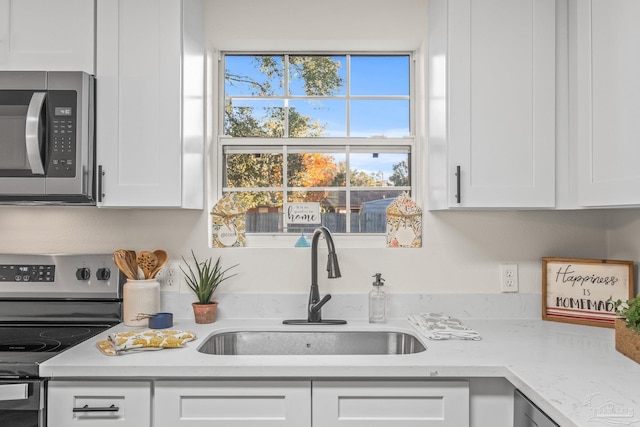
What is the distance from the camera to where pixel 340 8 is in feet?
7.16

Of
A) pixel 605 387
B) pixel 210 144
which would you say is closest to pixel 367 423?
pixel 605 387

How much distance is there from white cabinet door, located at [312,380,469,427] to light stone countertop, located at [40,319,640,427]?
0.15 feet

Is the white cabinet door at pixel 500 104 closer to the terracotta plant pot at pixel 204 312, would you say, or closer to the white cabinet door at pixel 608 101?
the white cabinet door at pixel 608 101

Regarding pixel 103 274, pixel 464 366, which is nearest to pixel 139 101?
pixel 103 274

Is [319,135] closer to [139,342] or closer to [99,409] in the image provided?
[139,342]

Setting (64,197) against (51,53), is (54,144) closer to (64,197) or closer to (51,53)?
(64,197)

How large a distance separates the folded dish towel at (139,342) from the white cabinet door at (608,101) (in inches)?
59.6

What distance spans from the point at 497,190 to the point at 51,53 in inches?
69.5

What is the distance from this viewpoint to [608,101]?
161 cm

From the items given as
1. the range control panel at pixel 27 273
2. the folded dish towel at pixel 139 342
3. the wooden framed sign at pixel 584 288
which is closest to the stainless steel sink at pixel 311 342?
the folded dish towel at pixel 139 342

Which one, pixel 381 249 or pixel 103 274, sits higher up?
pixel 381 249

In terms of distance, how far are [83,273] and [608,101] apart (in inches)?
82.3

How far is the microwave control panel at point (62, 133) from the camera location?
5.79ft

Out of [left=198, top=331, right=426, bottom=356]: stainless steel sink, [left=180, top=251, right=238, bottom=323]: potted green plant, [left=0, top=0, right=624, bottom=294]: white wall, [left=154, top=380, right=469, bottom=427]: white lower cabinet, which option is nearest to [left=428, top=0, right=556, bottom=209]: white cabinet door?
[left=0, top=0, right=624, bottom=294]: white wall
